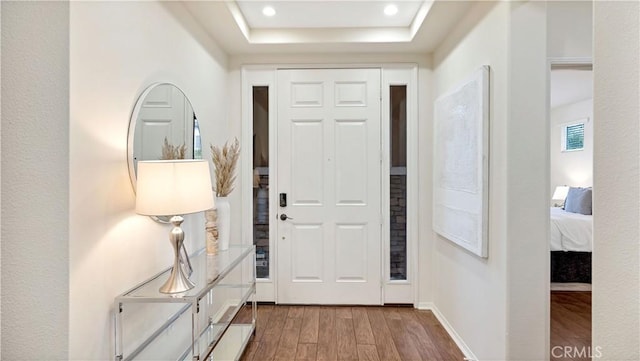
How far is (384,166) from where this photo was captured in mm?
3295

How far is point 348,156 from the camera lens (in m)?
3.30

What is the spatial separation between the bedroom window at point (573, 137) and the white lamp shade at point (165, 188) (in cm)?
650

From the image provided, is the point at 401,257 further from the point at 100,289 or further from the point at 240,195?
the point at 100,289

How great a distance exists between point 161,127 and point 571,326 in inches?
137

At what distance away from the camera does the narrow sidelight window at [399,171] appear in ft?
10.9

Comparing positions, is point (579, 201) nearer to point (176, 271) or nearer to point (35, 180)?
point (176, 271)

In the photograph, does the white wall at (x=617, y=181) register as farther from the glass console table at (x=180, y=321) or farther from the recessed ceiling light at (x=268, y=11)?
the recessed ceiling light at (x=268, y=11)

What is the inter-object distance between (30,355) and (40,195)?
60 cm

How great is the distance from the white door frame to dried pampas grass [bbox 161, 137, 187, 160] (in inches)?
48.0

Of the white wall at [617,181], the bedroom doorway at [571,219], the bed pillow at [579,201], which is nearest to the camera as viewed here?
the white wall at [617,181]

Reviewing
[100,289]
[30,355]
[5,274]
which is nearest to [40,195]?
[5,274]

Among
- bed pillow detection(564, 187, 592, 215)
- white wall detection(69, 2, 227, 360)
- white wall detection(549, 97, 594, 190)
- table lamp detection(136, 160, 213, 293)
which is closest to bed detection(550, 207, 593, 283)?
bed pillow detection(564, 187, 592, 215)

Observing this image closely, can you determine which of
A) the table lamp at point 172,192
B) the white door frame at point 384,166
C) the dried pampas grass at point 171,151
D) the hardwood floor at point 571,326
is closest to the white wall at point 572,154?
the hardwood floor at point 571,326

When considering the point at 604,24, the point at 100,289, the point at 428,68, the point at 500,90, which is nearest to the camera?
the point at 604,24
